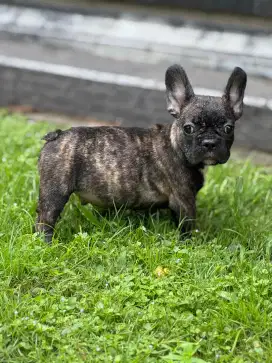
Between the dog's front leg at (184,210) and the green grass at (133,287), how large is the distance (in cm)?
10

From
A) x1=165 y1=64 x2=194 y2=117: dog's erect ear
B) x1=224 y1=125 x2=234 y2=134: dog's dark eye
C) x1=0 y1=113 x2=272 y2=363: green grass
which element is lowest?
x1=0 y1=113 x2=272 y2=363: green grass

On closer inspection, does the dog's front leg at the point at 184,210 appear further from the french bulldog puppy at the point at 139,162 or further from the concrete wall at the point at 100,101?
the concrete wall at the point at 100,101

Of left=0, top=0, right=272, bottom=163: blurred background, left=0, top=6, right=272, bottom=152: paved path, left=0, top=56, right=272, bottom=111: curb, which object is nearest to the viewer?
left=0, top=56, right=272, bottom=111: curb

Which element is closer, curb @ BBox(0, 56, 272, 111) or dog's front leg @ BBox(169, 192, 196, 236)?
dog's front leg @ BBox(169, 192, 196, 236)

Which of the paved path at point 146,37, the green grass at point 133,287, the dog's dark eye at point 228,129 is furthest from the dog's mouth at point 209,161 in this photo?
the paved path at point 146,37

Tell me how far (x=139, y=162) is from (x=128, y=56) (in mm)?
3564

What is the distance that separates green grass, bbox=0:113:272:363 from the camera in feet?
13.0

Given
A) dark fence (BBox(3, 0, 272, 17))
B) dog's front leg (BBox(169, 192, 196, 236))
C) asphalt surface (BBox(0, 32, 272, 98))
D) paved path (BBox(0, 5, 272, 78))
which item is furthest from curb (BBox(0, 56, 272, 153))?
dog's front leg (BBox(169, 192, 196, 236))

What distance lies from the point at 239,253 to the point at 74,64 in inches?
170

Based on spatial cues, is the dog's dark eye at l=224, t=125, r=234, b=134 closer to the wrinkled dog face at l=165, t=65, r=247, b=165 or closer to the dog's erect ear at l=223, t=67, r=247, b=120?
the wrinkled dog face at l=165, t=65, r=247, b=165

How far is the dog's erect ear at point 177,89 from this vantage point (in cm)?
511

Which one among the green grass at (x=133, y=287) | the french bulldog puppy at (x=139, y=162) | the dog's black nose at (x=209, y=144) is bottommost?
the green grass at (x=133, y=287)

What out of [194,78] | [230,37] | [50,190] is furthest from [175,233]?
[230,37]

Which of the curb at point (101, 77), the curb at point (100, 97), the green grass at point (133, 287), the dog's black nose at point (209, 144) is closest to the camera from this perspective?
the green grass at point (133, 287)
